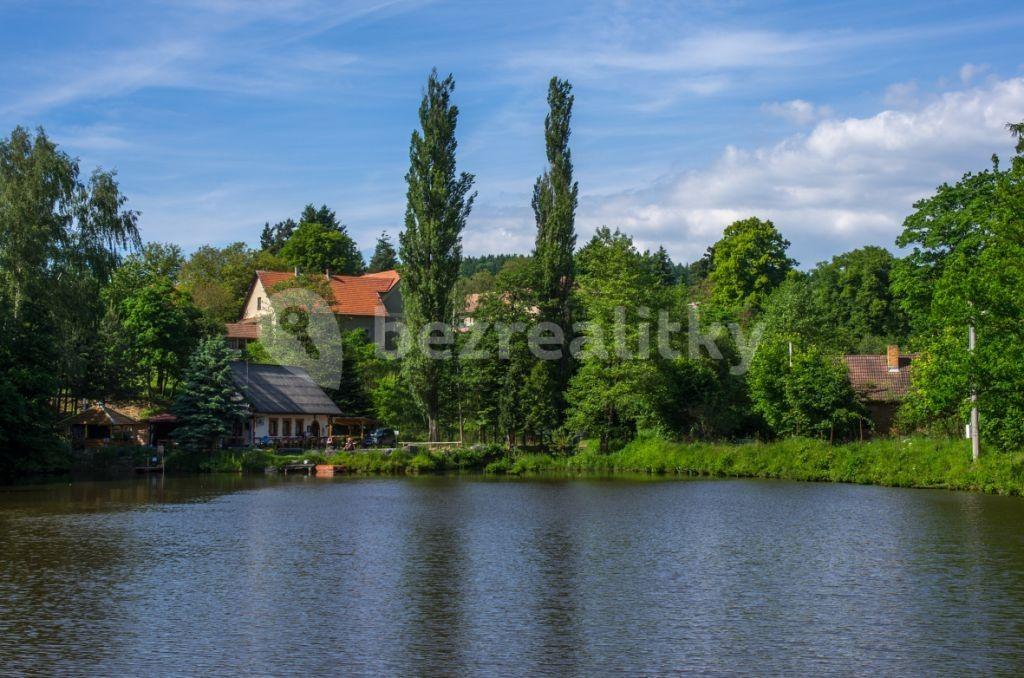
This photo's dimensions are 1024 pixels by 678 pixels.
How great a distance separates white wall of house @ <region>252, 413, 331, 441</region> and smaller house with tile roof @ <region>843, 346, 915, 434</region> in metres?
32.7

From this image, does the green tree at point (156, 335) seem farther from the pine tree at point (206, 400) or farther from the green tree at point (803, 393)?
the green tree at point (803, 393)

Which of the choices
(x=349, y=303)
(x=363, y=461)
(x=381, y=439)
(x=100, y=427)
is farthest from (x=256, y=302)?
(x=363, y=461)

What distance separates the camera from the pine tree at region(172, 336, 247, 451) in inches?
2251

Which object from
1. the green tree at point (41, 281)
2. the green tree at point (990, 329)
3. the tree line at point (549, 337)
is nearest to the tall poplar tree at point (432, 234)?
the tree line at point (549, 337)

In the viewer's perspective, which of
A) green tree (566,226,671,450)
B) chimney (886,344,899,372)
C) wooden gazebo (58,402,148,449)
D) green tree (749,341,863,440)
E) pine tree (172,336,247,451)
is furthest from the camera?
wooden gazebo (58,402,148,449)

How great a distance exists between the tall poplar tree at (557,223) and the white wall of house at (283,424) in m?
17.6

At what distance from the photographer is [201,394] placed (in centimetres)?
5728

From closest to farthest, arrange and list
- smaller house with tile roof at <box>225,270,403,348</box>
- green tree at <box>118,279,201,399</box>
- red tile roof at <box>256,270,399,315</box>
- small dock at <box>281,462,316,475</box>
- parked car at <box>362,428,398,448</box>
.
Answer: small dock at <box>281,462,316,475</box> < parked car at <box>362,428,398,448</box> < green tree at <box>118,279,201,399</box> < smaller house with tile roof at <box>225,270,403,348</box> < red tile roof at <box>256,270,399,315</box>

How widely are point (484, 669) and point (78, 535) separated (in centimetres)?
1780

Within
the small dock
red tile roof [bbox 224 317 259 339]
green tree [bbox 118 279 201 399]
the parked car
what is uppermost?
red tile roof [bbox 224 317 259 339]

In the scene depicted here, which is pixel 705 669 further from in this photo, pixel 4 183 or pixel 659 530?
pixel 4 183

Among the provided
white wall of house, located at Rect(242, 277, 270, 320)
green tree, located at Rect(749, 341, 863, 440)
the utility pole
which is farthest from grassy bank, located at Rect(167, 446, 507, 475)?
white wall of house, located at Rect(242, 277, 270, 320)

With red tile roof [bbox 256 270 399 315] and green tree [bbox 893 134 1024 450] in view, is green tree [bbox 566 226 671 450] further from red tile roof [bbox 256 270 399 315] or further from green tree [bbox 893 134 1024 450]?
red tile roof [bbox 256 270 399 315]

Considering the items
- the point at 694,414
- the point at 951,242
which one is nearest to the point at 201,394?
the point at 694,414
